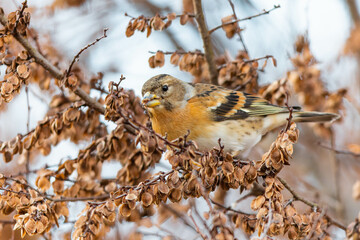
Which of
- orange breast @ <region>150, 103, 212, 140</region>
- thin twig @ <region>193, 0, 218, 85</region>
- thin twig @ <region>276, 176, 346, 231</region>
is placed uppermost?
thin twig @ <region>193, 0, 218, 85</region>

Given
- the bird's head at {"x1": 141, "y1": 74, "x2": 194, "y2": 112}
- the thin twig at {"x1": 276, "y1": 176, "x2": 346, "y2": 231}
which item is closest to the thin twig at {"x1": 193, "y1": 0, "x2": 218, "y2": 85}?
the bird's head at {"x1": 141, "y1": 74, "x2": 194, "y2": 112}

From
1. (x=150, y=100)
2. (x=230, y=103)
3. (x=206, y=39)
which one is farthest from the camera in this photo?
(x=230, y=103)

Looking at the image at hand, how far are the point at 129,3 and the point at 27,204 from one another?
14.6ft

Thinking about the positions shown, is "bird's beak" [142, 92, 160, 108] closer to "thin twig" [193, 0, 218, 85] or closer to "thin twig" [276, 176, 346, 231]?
"thin twig" [193, 0, 218, 85]

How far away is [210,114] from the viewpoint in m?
3.84

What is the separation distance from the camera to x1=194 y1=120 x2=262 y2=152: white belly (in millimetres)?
3656

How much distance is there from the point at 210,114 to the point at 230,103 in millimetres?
299

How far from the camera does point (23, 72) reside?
9.22 feet

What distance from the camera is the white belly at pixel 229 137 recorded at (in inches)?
144

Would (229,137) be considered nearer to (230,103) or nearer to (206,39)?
(230,103)

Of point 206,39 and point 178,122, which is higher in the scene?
point 206,39

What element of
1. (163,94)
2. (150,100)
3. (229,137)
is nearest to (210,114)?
(229,137)

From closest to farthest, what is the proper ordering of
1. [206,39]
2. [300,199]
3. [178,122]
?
[300,199] → [178,122] → [206,39]

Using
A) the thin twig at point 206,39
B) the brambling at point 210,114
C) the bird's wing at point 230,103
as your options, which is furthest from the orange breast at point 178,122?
the thin twig at point 206,39
